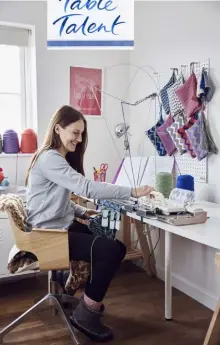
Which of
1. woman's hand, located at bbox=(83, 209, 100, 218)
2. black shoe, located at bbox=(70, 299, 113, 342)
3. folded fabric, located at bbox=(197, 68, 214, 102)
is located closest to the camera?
black shoe, located at bbox=(70, 299, 113, 342)

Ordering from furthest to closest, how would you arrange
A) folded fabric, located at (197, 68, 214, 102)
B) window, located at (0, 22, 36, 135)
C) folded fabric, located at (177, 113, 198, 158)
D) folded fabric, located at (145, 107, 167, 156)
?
window, located at (0, 22, 36, 135), folded fabric, located at (145, 107, 167, 156), folded fabric, located at (177, 113, 198, 158), folded fabric, located at (197, 68, 214, 102)

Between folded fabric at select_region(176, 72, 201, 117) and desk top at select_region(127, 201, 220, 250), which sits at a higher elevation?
folded fabric at select_region(176, 72, 201, 117)

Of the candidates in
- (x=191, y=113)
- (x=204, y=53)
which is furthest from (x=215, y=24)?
(x=191, y=113)

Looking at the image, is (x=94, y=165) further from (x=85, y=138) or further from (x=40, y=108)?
(x=85, y=138)

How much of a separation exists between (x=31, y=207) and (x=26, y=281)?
3.86ft

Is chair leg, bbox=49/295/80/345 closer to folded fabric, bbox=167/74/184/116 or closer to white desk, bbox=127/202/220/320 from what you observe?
white desk, bbox=127/202/220/320

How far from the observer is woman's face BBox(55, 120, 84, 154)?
84.4 inches

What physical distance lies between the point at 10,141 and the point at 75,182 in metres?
1.27

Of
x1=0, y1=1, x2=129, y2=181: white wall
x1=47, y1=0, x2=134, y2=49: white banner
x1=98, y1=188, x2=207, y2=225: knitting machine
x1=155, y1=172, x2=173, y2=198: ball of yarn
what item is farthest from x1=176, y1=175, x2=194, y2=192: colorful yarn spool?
x1=0, y1=1, x2=129, y2=181: white wall

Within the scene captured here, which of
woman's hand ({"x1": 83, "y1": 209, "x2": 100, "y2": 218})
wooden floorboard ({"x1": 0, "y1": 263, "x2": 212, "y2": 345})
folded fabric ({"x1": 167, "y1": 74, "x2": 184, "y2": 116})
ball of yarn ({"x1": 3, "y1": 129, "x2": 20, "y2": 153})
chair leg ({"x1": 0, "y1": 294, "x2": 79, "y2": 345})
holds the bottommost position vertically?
wooden floorboard ({"x1": 0, "y1": 263, "x2": 212, "y2": 345})

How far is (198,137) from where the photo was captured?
258 centimetres

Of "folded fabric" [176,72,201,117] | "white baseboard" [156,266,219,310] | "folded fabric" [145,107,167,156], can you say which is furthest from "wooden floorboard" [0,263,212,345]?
"folded fabric" [176,72,201,117]

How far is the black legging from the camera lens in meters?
2.07

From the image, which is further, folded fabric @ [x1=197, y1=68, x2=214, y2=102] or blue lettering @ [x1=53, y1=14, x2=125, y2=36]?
folded fabric @ [x1=197, y1=68, x2=214, y2=102]
